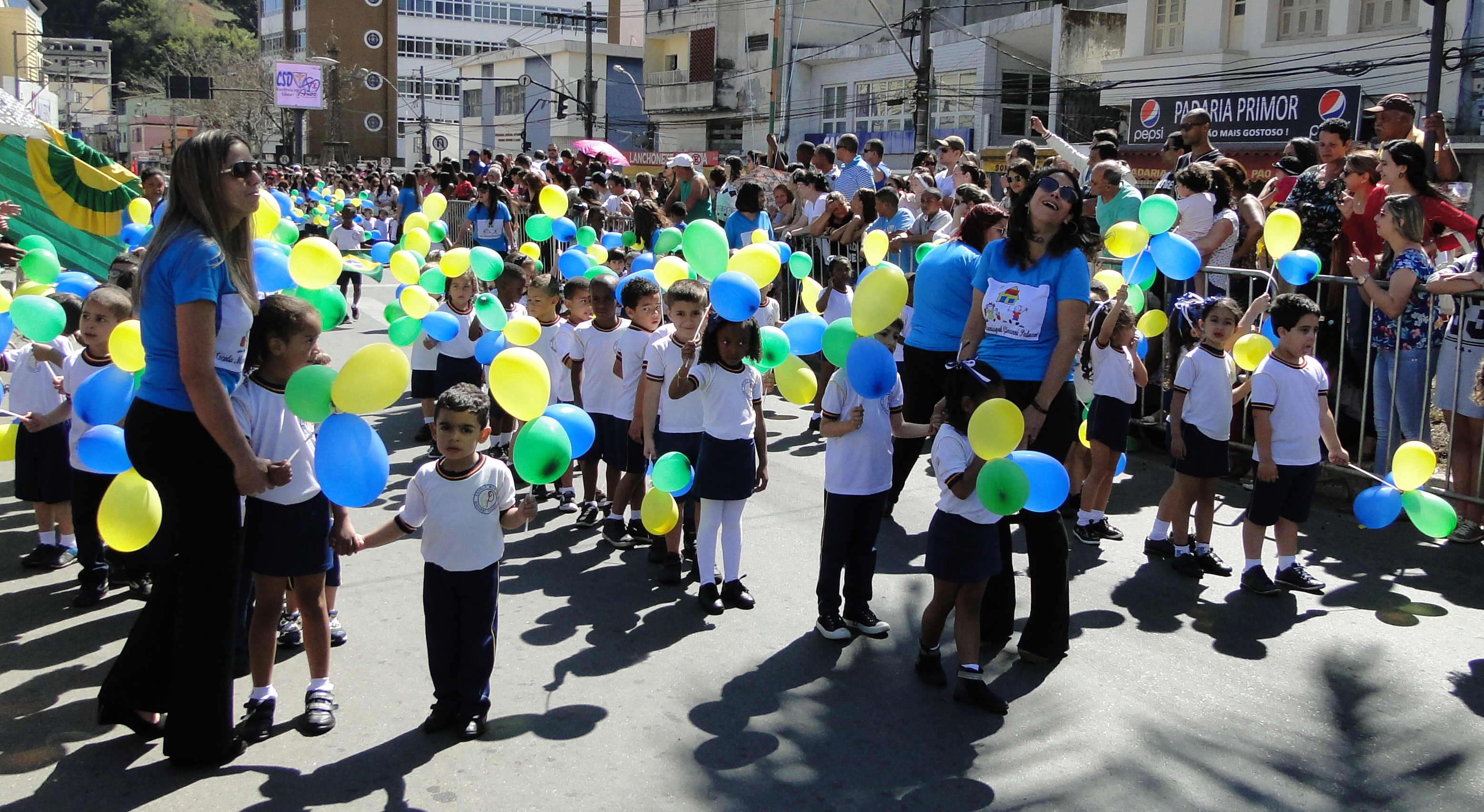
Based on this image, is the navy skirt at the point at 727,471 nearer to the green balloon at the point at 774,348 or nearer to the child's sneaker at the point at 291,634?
the green balloon at the point at 774,348

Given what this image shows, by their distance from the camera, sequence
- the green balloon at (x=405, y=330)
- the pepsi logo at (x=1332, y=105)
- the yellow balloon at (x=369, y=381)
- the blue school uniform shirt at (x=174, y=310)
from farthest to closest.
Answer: the pepsi logo at (x=1332, y=105)
the green balloon at (x=405, y=330)
the yellow balloon at (x=369, y=381)
the blue school uniform shirt at (x=174, y=310)

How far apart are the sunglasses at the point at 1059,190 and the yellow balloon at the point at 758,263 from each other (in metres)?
1.41

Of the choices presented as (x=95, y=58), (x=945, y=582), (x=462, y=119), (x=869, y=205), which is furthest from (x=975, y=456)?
(x=95, y=58)

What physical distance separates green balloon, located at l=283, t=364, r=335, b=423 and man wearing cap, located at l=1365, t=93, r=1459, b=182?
20.2ft

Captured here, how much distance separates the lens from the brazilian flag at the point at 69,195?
12297 mm

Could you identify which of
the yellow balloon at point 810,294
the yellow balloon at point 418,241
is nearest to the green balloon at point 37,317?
the yellow balloon at point 418,241

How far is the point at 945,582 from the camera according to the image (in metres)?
4.04

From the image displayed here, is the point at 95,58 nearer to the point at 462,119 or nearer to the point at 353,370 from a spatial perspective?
the point at 462,119

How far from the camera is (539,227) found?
9297 millimetres

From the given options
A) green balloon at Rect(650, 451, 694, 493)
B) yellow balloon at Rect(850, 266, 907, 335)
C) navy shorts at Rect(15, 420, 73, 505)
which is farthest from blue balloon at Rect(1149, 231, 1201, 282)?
navy shorts at Rect(15, 420, 73, 505)

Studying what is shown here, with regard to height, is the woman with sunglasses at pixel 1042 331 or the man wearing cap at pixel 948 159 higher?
the man wearing cap at pixel 948 159

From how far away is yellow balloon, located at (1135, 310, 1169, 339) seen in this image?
6305 millimetres

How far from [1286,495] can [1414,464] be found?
20.6 inches

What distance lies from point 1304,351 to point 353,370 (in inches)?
163
